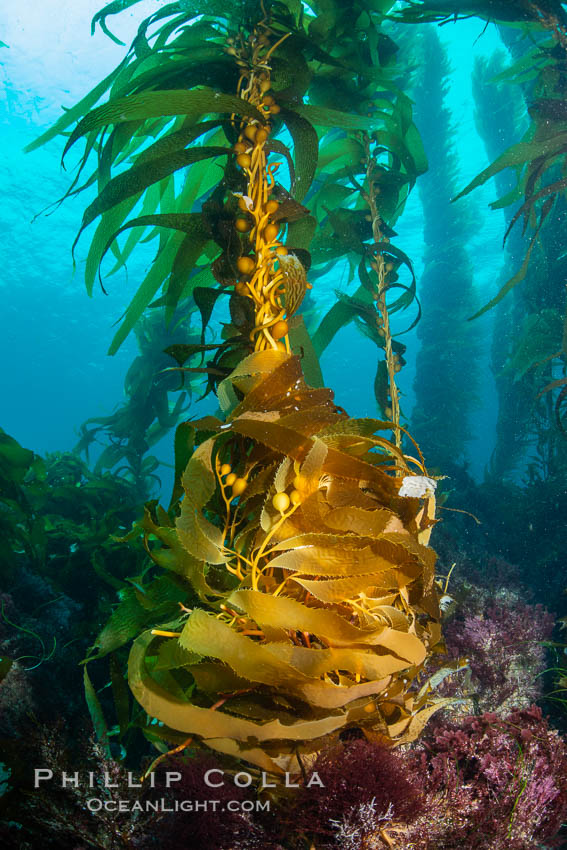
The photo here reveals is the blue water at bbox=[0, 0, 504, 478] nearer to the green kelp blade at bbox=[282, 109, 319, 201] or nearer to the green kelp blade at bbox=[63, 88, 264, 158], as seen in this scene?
the green kelp blade at bbox=[63, 88, 264, 158]

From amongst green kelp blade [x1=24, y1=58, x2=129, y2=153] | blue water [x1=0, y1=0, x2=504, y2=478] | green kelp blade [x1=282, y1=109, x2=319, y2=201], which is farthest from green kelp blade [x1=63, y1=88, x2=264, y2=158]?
green kelp blade [x1=24, y1=58, x2=129, y2=153]

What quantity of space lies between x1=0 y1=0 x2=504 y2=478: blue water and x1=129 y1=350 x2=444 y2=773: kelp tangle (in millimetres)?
1309

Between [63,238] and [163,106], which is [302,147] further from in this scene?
[63,238]

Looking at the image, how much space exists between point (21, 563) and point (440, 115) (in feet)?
41.7

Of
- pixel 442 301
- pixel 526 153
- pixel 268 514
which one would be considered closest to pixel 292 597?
pixel 268 514

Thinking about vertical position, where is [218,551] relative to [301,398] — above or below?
below

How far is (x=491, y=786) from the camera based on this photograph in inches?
41.3

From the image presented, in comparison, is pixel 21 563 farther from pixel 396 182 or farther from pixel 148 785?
pixel 396 182

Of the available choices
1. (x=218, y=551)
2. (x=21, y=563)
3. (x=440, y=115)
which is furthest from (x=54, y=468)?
(x=440, y=115)

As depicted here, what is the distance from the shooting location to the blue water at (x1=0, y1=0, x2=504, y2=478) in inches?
559

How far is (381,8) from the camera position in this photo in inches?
79.4

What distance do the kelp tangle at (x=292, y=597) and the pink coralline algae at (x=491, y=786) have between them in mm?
228

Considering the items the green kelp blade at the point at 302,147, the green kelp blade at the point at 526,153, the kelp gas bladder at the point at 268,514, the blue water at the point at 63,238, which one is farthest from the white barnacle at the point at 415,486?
the green kelp blade at the point at 526,153

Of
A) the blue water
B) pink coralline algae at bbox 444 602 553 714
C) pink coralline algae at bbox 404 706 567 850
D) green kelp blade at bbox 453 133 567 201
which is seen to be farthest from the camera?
the blue water
